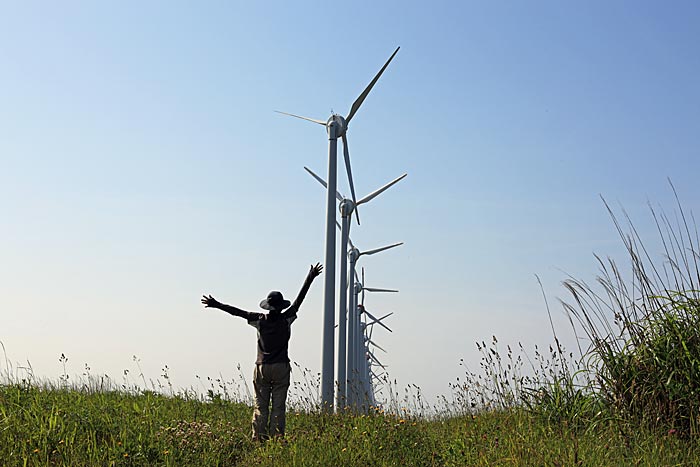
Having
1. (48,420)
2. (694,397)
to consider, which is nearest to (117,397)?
(48,420)

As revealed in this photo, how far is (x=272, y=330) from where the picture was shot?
36.0ft

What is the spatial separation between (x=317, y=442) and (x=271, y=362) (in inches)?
71.2

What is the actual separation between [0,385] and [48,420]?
3.35 metres

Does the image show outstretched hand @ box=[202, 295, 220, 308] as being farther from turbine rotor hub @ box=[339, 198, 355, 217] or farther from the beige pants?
turbine rotor hub @ box=[339, 198, 355, 217]

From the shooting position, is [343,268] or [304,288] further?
[343,268]

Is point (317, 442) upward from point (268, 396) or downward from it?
downward

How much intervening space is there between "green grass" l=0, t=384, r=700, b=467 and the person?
43cm

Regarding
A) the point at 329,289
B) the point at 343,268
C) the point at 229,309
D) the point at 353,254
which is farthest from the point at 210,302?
the point at 353,254

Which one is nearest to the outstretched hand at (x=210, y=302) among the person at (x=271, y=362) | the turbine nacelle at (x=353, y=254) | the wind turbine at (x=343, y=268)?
the person at (x=271, y=362)

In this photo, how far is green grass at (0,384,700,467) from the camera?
8.08m

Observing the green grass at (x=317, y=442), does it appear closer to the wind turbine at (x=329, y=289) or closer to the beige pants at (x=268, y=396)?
the beige pants at (x=268, y=396)

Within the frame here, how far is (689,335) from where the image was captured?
362 inches

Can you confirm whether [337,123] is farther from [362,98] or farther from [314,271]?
[314,271]

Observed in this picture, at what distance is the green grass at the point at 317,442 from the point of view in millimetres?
8078
